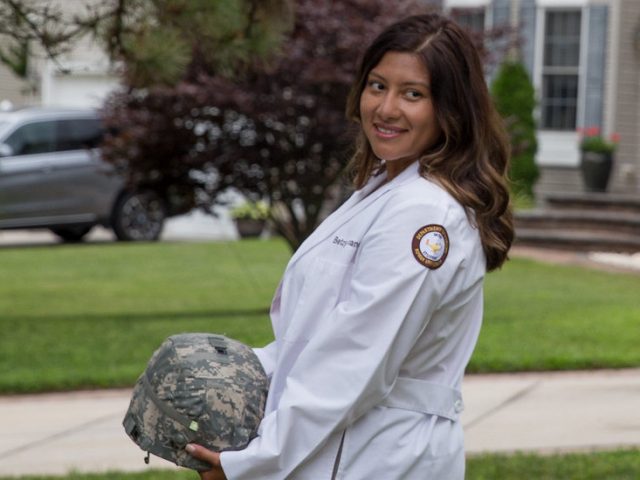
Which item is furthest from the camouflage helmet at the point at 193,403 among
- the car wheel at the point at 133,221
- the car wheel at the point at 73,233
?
the car wheel at the point at 73,233

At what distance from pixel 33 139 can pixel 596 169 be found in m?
7.42

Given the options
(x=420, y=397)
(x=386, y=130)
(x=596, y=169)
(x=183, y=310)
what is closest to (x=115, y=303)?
(x=183, y=310)

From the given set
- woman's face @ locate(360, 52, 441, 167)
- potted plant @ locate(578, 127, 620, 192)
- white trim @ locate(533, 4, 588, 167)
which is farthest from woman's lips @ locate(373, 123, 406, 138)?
white trim @ locate(533, 4, 588, 167)

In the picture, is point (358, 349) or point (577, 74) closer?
point (358, 349)

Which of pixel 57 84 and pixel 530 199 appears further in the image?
pixel 57 84

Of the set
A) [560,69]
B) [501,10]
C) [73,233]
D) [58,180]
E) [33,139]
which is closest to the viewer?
[58,180]

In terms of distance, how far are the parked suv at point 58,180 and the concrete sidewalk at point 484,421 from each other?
34.3 feet

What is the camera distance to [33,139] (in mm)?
18719

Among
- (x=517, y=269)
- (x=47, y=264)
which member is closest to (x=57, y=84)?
(x=47, y=264)

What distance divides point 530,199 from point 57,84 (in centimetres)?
977

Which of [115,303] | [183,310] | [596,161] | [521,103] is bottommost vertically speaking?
[596,161]

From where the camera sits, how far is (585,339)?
10.0m

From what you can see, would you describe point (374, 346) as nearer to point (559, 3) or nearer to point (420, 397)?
point (420, 397)

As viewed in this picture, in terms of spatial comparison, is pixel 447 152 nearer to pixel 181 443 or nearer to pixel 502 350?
pixel 181 443
